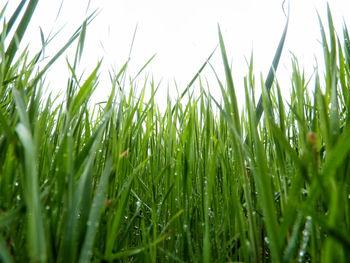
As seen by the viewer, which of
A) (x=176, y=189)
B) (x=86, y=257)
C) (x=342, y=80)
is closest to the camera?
(x=86, y=257)

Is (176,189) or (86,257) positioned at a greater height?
(176,189)

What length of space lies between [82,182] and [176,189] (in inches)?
16.1

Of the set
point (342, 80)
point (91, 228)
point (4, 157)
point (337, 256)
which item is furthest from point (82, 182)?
point (342, 80)

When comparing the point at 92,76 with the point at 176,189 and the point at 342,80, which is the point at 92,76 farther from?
the point at 342,80

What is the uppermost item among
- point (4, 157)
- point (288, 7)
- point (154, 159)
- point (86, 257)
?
point (288, 7)

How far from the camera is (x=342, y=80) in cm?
71

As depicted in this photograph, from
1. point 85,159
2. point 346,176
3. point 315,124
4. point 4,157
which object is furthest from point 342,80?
point 4,157

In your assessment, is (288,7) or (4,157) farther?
(288,7)

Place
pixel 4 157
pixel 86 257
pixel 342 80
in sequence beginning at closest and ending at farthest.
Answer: pixel 86 257 < pixel 4 157 < pixel 342 80

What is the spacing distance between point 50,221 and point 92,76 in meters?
0.29

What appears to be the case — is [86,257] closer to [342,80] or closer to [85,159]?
[85,159]

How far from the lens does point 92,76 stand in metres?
0.64

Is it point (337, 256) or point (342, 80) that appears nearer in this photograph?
point (337, 256)

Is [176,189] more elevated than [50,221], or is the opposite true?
[176,189]
